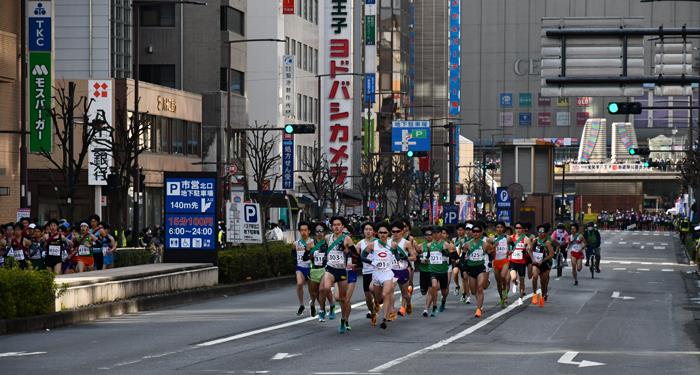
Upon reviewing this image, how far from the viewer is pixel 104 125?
58750mm

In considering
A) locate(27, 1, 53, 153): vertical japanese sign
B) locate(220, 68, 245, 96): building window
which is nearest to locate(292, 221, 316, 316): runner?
locate(27, 1, 53, 153): vertical japanese sign

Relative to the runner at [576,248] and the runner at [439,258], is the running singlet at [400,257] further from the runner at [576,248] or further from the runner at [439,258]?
the runner at [576,248]

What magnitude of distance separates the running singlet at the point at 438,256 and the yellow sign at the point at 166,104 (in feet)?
136

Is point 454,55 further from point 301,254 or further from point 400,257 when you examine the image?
point 400,257

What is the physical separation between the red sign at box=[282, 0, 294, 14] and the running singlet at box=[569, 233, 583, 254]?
Answer: 4357 centimetres

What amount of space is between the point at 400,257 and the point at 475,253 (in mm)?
5044

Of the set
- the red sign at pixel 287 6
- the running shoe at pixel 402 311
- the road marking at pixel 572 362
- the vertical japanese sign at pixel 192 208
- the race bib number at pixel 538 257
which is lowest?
the running shoe at pixel 402 311

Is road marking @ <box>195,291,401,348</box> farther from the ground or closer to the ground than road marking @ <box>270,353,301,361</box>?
closer to the ground

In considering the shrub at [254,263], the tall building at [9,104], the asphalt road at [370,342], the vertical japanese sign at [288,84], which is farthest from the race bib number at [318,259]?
the vertical japanese sign at [288,84]

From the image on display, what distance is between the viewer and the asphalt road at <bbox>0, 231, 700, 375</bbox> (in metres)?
17.2

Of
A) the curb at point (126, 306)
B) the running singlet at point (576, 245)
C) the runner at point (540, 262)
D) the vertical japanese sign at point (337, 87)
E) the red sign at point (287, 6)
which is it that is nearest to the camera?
the curb at point (126, 306)

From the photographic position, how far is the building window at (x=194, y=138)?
73.0 metres

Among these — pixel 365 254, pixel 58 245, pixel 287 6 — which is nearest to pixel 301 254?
pixel 365 254

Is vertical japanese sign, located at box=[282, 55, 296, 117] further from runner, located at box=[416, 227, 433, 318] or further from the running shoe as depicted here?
the running shoe
